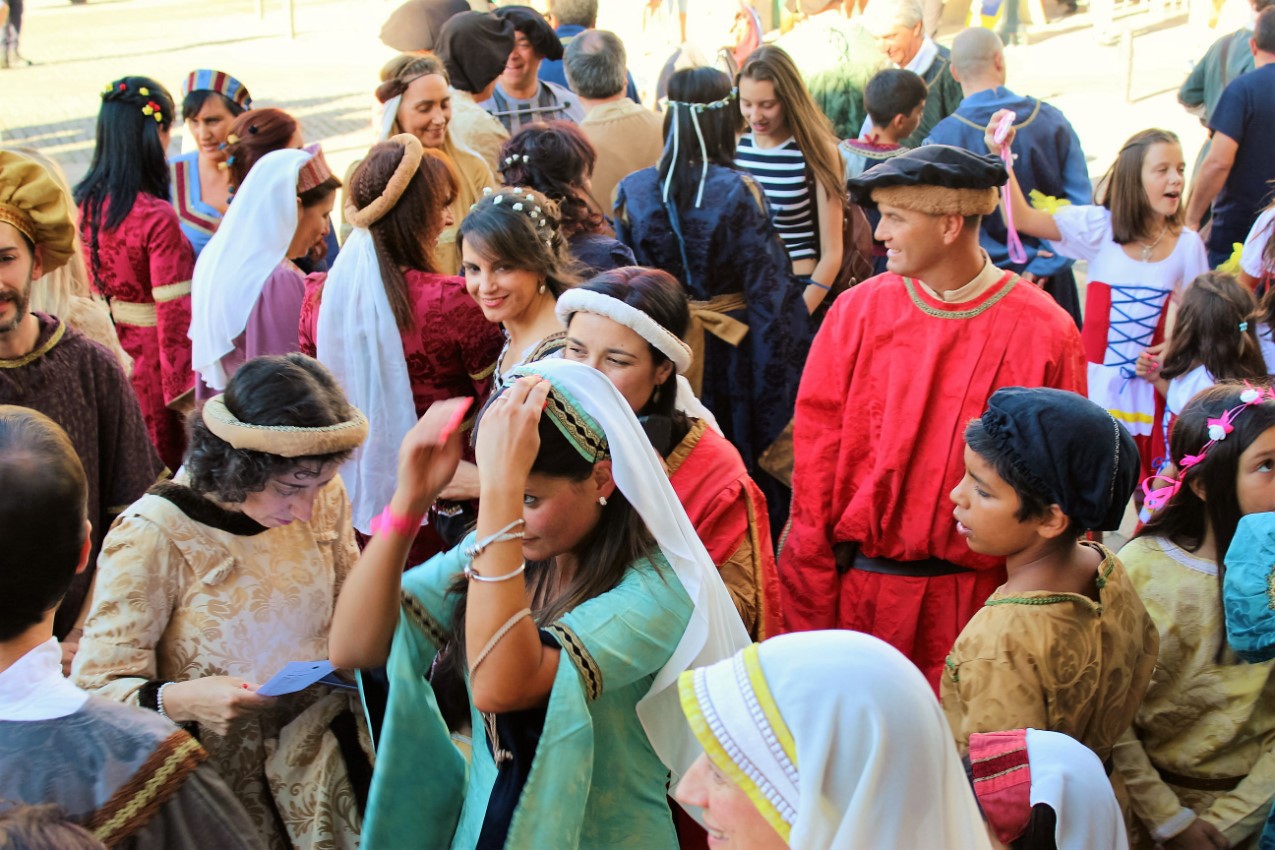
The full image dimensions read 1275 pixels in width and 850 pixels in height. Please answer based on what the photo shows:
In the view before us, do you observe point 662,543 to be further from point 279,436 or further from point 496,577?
point 279,436

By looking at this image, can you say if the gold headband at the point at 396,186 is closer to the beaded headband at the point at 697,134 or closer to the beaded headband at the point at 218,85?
the beaded headband at the point at 697,134

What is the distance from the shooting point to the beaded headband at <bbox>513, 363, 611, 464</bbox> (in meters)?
2.19

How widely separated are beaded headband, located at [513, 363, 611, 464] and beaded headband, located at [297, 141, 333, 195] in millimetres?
2776

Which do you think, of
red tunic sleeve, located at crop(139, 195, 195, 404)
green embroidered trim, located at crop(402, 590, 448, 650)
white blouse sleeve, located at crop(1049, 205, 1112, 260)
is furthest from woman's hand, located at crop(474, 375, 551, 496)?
white blouse sleeve, located at crop(1049, 205, 1112, 260)

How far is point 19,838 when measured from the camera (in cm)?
157

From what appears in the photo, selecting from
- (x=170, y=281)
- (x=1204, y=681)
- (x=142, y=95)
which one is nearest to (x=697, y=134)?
(x=170, y=281)

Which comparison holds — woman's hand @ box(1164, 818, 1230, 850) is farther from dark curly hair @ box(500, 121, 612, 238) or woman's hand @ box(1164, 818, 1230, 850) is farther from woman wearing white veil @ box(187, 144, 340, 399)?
woman wearing white veil @ box(187, 144, 340, 399)

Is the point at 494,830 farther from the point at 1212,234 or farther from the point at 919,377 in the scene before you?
the point at 1212,234

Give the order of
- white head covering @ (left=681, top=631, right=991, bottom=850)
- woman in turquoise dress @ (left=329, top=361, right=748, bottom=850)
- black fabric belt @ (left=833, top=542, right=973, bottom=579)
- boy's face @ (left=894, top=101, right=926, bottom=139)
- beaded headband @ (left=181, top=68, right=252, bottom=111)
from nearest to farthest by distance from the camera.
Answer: white head covering @ (left=681, top=631, right=991, bottom=850)
woman in turquoise dress @ (left=329, top=361, right=748, bottom=850)
black fabric belt @ (left=833, top=542, right=973, bottom=579)
beaded headband @ (left=181, top=68, right=252, bottom=111)
boy's face @ (left=894, top=101, right=926, bottom=139)

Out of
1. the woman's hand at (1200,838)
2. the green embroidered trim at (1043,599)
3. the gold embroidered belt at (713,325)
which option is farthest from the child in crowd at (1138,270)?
the green embroidered trim at (1043,599)

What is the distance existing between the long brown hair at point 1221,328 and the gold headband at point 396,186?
2905mm

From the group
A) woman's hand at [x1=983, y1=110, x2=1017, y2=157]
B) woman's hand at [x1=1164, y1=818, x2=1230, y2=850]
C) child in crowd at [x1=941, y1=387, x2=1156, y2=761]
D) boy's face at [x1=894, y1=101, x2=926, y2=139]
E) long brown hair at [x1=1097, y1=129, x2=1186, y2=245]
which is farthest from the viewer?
boy's face at [x1=894, y1=101, x2=926, y2=139]

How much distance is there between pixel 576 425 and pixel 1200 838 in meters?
1.81

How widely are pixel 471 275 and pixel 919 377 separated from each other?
1.48m
